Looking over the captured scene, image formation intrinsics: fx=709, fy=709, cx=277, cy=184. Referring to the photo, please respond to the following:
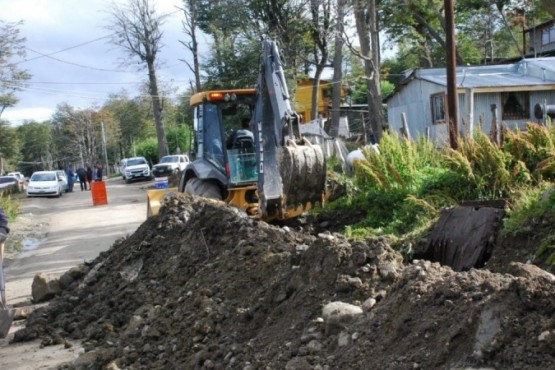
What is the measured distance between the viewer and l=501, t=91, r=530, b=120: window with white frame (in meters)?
28.5

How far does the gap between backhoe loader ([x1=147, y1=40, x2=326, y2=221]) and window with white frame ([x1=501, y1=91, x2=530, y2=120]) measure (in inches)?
753

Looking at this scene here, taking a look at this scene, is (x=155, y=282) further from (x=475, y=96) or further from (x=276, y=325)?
(x=475, y=96)

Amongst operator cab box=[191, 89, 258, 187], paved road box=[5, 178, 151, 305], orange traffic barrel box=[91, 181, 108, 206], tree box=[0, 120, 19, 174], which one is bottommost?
paved road box=[5, 178, 151, 305]

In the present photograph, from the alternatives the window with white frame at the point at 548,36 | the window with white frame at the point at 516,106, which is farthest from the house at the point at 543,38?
the window with white frame at the point at 516,106

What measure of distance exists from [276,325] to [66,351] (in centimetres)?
298

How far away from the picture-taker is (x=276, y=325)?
5371 mm

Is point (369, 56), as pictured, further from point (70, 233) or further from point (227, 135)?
point (227, 135)

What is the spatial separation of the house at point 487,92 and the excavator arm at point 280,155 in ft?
53.4

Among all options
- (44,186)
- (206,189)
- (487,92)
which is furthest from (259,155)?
(44,186)

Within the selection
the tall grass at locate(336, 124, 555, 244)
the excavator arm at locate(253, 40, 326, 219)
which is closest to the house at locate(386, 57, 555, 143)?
the tall grass at locate(336, 124, 555, 244)

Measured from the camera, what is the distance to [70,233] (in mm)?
20172

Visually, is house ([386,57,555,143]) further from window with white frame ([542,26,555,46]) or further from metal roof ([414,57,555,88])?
window with white frame ([542,26,555,46])

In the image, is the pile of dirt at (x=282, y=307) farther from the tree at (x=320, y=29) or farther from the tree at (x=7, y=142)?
the tree at (x=7, y=142)

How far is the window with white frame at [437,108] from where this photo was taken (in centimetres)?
2902
